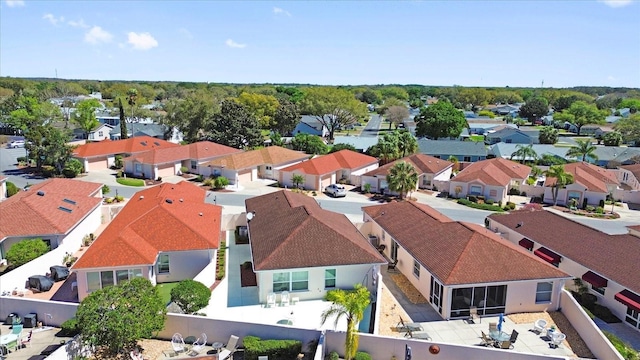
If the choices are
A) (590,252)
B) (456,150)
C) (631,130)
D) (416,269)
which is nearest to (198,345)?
(416,269)

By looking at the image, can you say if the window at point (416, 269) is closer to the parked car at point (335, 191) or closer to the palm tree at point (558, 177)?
the parked car at point (335, 191)

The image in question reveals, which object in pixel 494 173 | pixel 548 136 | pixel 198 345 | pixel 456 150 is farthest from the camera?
pixel 548 136

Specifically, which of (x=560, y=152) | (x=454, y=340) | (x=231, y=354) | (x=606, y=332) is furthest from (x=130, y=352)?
(x=560, y=152)

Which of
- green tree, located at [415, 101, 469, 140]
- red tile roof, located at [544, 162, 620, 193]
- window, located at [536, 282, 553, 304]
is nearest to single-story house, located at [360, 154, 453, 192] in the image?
red tile roof, located at [544, 162, 620, 193]

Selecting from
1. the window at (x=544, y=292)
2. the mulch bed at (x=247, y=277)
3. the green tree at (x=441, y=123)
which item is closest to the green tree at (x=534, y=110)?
the green tree at (x=441, y=123)

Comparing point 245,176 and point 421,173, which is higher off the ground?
point 421,173

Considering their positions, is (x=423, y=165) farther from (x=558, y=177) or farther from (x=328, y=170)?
(x=558, y=177)
